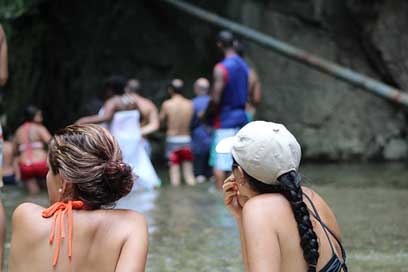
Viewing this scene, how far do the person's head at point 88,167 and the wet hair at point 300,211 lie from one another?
1.81ft

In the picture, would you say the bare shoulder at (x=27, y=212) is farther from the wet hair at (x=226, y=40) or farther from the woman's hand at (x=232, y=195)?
the wet hair at (x=226, y=40)

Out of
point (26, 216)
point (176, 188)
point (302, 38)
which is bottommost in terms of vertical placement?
point (176, 188)

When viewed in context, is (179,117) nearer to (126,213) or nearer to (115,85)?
(115,85)

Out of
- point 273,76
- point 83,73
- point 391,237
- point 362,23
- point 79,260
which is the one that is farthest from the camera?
point 83,73

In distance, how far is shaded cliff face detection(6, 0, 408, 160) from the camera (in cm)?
1605

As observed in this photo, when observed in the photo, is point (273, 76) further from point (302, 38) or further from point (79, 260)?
point (79, 260)

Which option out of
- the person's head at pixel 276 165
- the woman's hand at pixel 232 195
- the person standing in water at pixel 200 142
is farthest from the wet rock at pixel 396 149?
the person's head at pixel 276 165

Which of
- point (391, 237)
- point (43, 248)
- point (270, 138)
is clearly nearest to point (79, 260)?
point (43, 248)

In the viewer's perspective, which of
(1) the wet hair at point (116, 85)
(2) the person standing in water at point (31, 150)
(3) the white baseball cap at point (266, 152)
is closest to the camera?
(3) the white baseball cap at point (266, 152)

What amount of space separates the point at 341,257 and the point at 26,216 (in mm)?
1167

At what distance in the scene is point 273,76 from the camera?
55.4 ft

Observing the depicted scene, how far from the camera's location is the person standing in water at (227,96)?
10.6 metres

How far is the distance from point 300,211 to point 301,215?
2 cm

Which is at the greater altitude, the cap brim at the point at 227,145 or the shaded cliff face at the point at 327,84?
the cap brim at the point at 227,145
